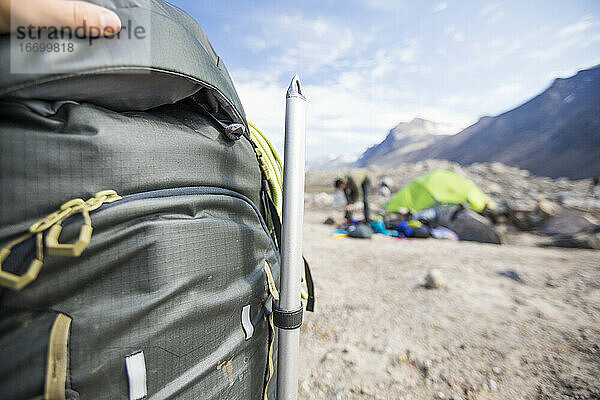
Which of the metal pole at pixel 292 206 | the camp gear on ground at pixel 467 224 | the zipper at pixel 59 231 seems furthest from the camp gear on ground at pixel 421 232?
the zipper at pixel 59 231

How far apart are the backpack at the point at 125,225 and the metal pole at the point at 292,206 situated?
13 cm

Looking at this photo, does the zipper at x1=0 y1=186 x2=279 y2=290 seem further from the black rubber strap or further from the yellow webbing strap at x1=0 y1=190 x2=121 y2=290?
the black rubber strap

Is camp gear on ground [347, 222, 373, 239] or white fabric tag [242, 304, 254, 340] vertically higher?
white fabric tag [242, 304, 254, 340]

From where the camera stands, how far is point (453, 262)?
13.2ft

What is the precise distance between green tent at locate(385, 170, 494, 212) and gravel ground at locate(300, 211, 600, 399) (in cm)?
372

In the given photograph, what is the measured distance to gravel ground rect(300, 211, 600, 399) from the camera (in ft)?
5.47

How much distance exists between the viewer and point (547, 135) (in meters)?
43.1

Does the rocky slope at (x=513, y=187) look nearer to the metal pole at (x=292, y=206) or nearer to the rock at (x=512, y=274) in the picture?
the rock at (x=512, y=274)

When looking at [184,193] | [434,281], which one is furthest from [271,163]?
[434,281]

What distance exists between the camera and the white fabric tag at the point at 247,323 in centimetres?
95

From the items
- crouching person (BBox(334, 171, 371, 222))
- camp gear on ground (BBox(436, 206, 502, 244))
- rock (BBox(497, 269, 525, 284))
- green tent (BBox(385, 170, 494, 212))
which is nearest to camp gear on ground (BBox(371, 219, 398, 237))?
crouching person (BBox(334, 171, 371, 222))

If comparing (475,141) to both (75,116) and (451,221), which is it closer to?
(451,221)

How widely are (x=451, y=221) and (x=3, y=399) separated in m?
7.66

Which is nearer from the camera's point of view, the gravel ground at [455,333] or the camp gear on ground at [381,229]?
the gravel ground at [455,333]
